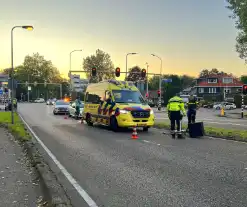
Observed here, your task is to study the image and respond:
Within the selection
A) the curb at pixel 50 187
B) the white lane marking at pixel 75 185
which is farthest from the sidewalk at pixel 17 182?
the white lane marking at pixel 75 185

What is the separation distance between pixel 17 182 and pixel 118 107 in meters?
11.4

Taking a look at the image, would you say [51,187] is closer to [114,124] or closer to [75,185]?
[75,185]

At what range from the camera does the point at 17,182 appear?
22.3 ft

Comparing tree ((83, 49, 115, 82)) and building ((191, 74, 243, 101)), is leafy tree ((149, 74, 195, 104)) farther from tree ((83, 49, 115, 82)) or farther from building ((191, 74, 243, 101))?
tree ((83, 49, 115, 82))

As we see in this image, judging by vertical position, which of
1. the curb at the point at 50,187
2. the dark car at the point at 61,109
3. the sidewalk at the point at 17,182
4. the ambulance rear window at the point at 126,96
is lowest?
the sidewalk at the point at 17,182

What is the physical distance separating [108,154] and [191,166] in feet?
9.47

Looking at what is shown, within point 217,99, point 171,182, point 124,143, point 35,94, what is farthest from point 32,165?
point 35,94

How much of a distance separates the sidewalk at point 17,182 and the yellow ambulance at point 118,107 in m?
7.87

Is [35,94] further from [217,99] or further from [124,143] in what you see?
[124,143]

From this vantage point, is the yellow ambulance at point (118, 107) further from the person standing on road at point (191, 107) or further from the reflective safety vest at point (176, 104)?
the reflective safety vest at point (176, 104)

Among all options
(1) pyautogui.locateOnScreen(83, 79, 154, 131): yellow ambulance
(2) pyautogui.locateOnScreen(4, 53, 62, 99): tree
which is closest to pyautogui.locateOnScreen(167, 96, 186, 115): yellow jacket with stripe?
(1) pyautogui.locateOnScreen(83, 79, 154, 131): yellow ambulance

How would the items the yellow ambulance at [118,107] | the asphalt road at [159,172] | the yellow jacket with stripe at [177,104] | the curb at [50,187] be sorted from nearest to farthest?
the curb at [50,187], the asphalt road at [159,172], the yellow jacket with stripe at [177,104], the yellow ambulance at [118,107]

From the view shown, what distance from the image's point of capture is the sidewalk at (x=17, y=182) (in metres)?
5.59

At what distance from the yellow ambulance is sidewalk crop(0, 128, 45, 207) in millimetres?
7869
